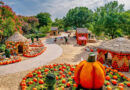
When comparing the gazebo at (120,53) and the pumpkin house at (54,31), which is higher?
the pumpkin house at (54,31)

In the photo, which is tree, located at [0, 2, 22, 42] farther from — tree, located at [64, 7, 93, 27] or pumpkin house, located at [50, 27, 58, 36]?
pumpkin house, located at [50, 27, 58, 36]

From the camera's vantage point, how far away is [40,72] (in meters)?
10.7

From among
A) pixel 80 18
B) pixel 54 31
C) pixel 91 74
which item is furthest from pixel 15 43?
pixel 54 31

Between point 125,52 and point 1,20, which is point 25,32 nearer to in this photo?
point 1,20

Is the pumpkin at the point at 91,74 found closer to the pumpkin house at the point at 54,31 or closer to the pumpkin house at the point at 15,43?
the pumpkin house at the point at 15,43

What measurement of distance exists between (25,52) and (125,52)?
50.1 ft

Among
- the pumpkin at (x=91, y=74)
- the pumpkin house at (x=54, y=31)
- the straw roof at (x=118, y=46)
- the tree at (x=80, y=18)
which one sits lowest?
the pumpkin at (x=91, y=74)

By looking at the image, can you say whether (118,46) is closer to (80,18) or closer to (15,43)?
(15,43)

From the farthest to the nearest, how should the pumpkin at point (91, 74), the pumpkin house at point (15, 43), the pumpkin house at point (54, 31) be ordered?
1. the pumpkin house at point (54, 31)
2. the pumpkin house at point (15, 43)
3. the pumpkin at point (91, 74)

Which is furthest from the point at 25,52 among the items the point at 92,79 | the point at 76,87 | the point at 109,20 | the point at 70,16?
the point at 70,16

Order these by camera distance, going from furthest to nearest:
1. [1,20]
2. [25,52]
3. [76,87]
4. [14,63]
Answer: [1,20] < [25,52] < [14,63] < [76,87]

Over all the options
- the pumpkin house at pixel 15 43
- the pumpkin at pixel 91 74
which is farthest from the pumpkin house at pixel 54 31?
the pumpkin at pixel 91 74

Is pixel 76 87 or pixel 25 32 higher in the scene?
pixel 25 32

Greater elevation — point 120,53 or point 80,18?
point 80,18
